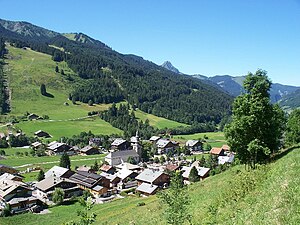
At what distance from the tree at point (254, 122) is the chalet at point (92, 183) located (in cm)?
4643

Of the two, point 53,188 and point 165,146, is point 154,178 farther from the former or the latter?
point 165,146

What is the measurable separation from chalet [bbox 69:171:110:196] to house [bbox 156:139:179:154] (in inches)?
2109

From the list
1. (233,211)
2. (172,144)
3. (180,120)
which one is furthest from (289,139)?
(180,120)

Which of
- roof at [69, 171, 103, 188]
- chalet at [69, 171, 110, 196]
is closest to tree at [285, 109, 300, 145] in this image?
chalet at [69, 171, 110, 196]

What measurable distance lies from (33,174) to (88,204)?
264 ft

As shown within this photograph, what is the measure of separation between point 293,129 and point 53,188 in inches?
1878

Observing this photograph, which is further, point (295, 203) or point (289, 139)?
point (289, 139)

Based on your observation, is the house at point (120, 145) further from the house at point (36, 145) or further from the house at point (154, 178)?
the house at point (154, 178)

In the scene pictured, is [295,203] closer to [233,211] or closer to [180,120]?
[233,211]

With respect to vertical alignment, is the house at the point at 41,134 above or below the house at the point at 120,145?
below

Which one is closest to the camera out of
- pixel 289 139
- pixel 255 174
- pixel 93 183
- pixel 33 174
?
pixel 255 174

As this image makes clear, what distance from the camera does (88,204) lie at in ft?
42.9

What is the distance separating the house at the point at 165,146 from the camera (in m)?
127

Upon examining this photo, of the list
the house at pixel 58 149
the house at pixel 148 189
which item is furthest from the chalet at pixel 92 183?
the house at pixel 58 149
